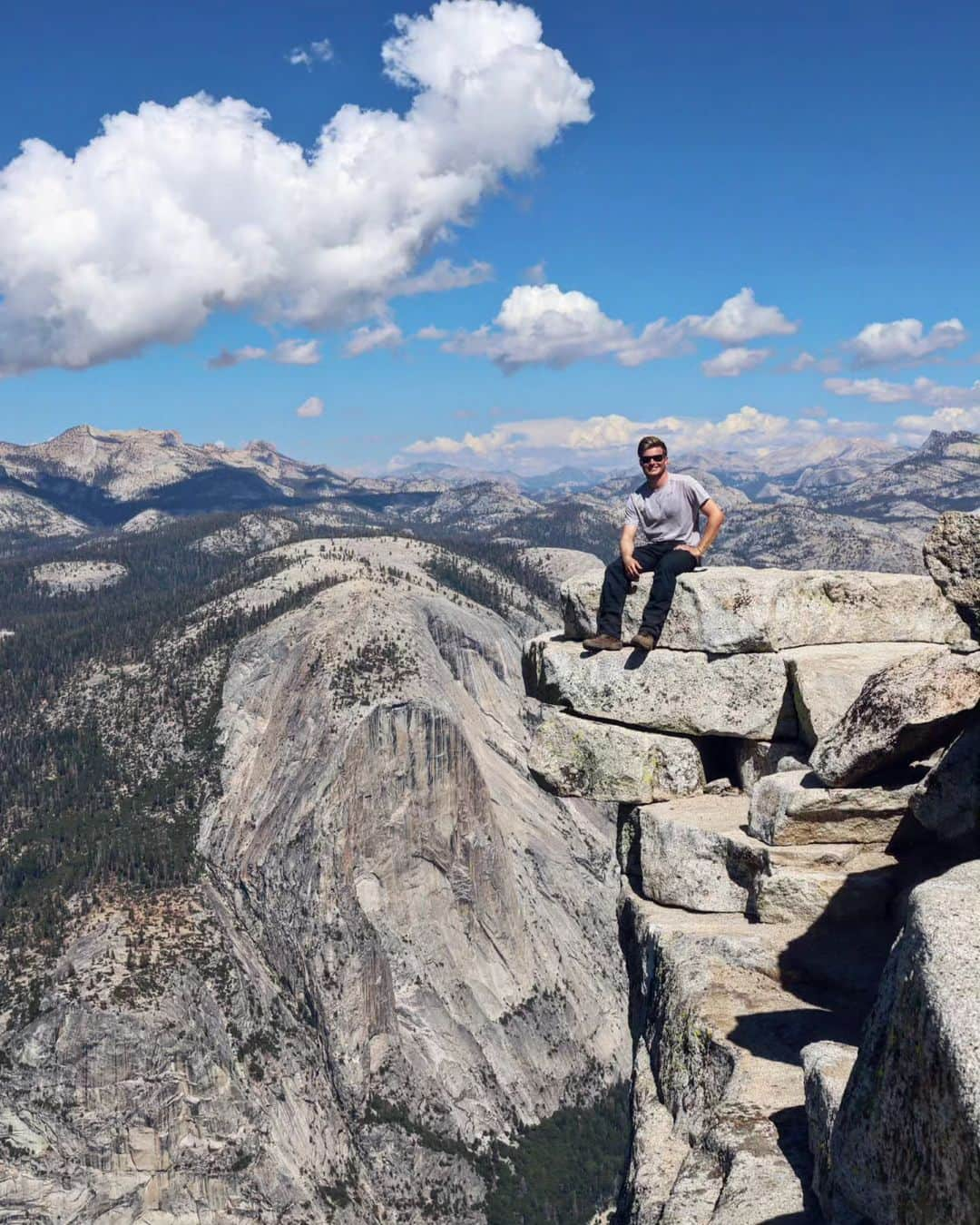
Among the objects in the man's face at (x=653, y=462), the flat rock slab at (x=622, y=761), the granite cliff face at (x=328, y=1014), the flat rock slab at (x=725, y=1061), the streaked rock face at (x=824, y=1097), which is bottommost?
the granite cliff face at (x=328, y=1014)

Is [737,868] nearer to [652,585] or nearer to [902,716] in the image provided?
[902,716]

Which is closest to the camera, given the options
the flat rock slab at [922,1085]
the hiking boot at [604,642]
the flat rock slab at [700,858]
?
the flat rock slab at [922,1085]

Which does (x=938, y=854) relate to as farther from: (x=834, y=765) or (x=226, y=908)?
(x=226, y=908)

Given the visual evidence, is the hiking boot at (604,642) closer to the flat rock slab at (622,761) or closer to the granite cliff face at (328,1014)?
the flat rock slab at (622,761)

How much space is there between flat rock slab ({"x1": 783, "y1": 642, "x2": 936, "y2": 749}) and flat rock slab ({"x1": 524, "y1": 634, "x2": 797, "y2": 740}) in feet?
1.74

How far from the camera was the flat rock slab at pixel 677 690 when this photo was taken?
19844 mm

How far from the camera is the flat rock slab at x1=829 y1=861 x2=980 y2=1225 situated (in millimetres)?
6301

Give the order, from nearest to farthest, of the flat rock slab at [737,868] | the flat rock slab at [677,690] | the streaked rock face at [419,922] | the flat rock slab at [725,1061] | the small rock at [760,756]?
the flat rock slab at [725,1061] → the flat rock slab at [737,868] → the small rock at [760,756] → the flat rock slab at [677,690] → the streaked rock face at [419,922]

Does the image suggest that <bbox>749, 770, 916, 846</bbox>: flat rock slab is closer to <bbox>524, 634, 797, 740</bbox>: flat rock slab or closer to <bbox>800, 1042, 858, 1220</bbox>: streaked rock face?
<bbox>524, 634, 797, 740</bbox>: flat rock slab

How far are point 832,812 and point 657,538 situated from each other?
774cm

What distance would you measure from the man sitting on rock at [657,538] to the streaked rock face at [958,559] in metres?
6.67

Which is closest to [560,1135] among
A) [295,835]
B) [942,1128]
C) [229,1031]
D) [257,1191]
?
[257,1191]

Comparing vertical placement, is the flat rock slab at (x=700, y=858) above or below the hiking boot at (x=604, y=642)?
below

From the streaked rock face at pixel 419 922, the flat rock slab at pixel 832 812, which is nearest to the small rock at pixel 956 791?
the flat rock slab at pixel 832 812
